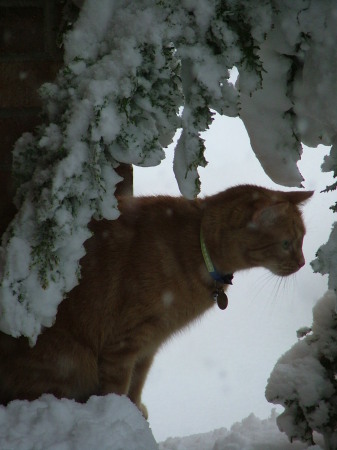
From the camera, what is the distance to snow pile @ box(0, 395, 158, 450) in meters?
1.40

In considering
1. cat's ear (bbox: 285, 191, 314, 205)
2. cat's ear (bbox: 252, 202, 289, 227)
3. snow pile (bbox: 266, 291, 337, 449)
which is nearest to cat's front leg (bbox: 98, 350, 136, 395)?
snow pile (bbox: 266, 291, 337, 449)

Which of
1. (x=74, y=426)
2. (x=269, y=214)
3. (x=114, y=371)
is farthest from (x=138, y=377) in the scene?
(x=269, y=214)

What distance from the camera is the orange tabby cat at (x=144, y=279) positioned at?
6.08ft

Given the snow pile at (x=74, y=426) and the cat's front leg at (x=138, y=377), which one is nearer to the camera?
the snow pile at (x=74, y=426)

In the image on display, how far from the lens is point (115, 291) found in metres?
1.87

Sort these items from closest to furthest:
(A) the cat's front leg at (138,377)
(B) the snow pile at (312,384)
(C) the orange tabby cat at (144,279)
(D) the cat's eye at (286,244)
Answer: (B) the snow pile at (312,384), (C) the orange tabby cat at (144,279), (D) the cat's eye at (286,244), (A) the cat's front leg at (138,377)

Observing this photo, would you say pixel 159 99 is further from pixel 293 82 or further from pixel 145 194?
pixel 145 194

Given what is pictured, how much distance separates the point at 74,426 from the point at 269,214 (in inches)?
35.0

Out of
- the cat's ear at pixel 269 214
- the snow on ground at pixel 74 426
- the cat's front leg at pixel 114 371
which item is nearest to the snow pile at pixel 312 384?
the snow on ground at pixel 74 426

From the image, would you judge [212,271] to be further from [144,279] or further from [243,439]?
[243,439]

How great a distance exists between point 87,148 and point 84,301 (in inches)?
26.8

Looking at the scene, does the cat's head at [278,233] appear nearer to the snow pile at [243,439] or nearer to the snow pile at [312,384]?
the snow pile at [312,384]

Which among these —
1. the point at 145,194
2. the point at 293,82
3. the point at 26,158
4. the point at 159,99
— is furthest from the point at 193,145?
the point at 145,194

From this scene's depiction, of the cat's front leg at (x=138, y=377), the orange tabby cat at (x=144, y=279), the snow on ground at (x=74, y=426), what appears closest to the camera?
the snow on ground at (x=74, y=426)
